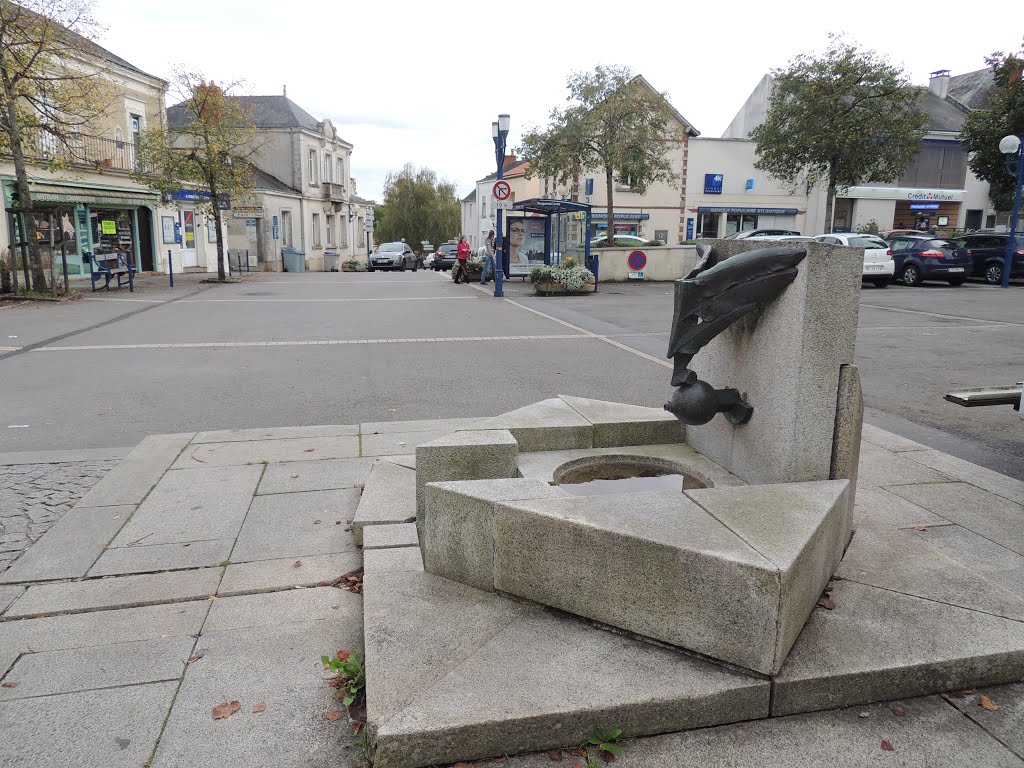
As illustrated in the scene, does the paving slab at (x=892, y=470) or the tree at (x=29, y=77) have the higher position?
the tree at (x=29, y=77)

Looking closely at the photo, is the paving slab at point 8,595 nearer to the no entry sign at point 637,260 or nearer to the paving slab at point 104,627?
the paving slab at point 104,627

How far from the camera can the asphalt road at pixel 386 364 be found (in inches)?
287

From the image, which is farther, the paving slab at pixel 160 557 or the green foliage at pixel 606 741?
the paving slab at pixel 160 557

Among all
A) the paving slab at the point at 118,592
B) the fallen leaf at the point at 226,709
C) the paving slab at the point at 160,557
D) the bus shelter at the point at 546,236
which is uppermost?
the bus shelter at the point at 546,236

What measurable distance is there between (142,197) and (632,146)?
1860 centimetres

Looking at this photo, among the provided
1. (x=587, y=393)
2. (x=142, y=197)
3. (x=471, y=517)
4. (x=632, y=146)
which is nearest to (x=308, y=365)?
(x=587, y=393)

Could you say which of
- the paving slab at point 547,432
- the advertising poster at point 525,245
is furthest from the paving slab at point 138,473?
the advertising poster at point 525,245

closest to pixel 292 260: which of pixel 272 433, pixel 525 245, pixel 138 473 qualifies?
pixel 525 245

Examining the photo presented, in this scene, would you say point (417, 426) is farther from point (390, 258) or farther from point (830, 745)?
point (390, 258)

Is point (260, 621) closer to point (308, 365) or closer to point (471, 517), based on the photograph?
point (471, 517)

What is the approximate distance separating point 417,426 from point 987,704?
4.84 meters

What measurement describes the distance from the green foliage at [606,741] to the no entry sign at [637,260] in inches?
965

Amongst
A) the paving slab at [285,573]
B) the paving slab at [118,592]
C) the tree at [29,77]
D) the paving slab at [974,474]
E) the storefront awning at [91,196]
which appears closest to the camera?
the paving slab at [118,592]

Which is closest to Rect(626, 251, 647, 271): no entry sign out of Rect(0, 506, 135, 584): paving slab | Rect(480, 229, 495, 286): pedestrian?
Rect(480, 229, 495, 286): pedestrian
